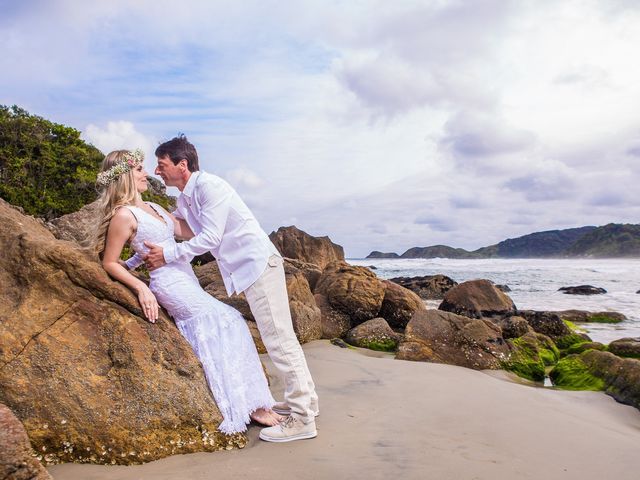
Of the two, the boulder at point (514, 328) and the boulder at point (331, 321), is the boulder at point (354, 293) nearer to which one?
the boulder at point (331, 321)

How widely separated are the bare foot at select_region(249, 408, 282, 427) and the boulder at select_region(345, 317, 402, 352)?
573cm

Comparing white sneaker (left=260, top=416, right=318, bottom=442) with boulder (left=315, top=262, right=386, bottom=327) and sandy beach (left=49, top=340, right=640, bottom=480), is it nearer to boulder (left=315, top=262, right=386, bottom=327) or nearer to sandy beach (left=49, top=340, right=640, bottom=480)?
sandy beach (left=49, top=340, right=640, bottom=480)

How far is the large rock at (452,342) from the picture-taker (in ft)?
30.0

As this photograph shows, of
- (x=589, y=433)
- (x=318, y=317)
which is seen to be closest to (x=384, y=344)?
(x=318, y=317)

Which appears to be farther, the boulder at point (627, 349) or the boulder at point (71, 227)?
the boulder at point (627, 349)

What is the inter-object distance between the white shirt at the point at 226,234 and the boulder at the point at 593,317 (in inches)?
672

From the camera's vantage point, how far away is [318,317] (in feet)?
35.7

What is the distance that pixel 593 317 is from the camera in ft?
62.7

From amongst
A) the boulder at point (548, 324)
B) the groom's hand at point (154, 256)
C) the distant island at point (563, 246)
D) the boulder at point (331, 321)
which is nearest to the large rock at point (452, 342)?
the boulder at point (331, 321)

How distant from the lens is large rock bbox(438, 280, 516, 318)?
14.5 m

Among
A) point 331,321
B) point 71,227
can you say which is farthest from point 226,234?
point 331,321

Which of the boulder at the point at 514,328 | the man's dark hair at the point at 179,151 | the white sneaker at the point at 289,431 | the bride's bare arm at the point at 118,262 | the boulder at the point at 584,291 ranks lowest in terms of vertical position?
the boulder at the point at 584,291

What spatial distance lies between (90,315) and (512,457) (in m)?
3.81

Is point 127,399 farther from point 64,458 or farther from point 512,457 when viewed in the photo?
point 512,457
